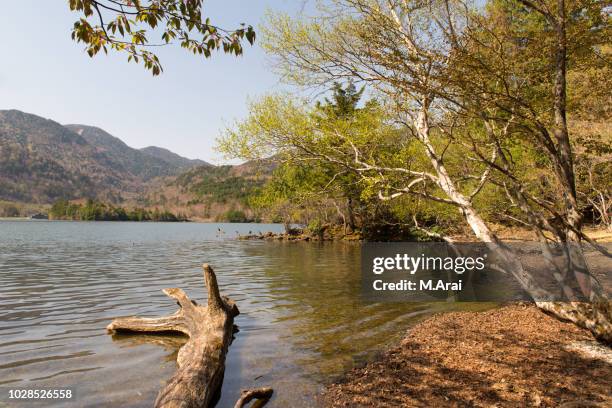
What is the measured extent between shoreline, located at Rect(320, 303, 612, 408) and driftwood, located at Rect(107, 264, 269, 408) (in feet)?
6.46

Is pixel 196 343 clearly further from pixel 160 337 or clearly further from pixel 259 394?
pixel 160 337

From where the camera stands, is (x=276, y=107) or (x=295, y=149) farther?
(x=276, y=107)

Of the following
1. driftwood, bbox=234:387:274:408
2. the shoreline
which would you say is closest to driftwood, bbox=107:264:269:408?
driftwood, bbox=234:387:274:408

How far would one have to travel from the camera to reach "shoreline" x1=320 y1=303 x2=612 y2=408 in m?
5.68

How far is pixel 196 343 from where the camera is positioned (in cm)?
795

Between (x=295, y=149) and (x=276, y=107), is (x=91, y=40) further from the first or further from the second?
(x=276, y=107)

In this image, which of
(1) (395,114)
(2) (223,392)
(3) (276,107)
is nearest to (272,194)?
(3) (276,107)

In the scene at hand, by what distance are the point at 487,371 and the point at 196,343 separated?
553 centimetres

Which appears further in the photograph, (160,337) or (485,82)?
(160,337)

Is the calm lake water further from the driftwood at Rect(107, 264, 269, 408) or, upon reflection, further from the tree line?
the tree line

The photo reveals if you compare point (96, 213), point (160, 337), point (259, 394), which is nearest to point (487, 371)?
point (259, 394)

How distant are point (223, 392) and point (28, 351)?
5.06 m

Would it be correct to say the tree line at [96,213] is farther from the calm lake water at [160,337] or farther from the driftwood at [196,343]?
the driftwood at [196,343]

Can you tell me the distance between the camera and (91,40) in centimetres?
446
